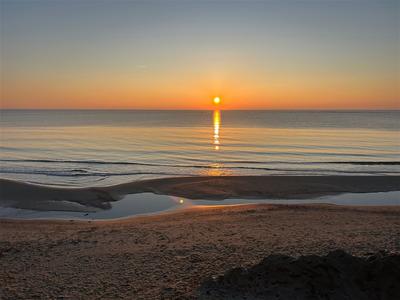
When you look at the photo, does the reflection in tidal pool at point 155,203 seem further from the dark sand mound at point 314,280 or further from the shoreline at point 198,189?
the dark sand mound at point 314,280

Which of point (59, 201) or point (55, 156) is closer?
point (59, 201)

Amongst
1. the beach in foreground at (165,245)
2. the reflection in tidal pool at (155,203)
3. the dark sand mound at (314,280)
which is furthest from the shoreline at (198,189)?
the dark sand mound at (314,280)

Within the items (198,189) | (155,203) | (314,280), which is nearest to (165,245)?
(314,280)

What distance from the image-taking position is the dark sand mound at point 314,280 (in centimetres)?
561

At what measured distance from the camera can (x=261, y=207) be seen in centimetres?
1361

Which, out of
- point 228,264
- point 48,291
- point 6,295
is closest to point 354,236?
point 228,264

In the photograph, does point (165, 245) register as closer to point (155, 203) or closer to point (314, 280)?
point (314, 280)

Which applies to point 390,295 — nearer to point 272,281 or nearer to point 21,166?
point 272,281

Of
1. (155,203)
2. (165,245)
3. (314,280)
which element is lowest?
(155,203)

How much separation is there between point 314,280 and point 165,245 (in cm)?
426

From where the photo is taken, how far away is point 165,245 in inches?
359

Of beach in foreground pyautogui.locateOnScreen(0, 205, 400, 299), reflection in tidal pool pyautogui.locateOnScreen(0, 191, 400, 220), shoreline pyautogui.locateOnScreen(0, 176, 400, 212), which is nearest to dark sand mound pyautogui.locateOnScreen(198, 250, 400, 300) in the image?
beach in foreground pyautogui.locateOnScreen(0, 205, 400, 299)

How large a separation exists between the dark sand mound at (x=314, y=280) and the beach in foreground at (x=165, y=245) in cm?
76

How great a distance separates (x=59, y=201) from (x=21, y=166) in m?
11.4
